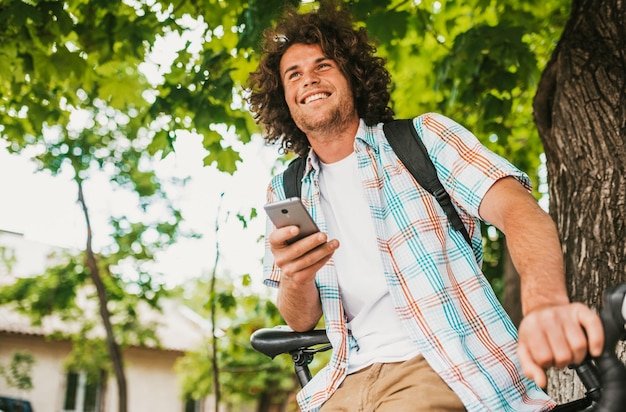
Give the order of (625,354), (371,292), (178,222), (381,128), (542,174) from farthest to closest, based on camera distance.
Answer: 1. (178,222)
2. (542,174)
3. (625,354)
4. (381,128)
5. (371,292)

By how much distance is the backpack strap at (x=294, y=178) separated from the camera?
8.45 ft

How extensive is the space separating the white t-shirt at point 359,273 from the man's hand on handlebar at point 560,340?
0.87m

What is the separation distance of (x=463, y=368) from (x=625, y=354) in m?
1.38

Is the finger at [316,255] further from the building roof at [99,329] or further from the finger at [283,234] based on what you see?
the building roof at [99,329]

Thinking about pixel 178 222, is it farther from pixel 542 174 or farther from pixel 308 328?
pixel 308 328

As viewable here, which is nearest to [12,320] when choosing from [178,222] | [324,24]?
[178,222]

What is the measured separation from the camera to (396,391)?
2.01 meters

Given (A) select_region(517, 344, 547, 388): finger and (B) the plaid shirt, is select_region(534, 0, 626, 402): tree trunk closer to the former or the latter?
(B) the plaid shirt

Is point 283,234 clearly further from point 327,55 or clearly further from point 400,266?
point 327,55

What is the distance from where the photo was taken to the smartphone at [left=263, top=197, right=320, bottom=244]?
1.71m

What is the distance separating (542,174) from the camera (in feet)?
26.1

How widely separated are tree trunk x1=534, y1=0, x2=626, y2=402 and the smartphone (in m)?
1.98

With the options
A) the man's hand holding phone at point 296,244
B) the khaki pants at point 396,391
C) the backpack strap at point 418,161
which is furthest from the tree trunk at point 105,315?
the man's hand holding phone at point 296,244

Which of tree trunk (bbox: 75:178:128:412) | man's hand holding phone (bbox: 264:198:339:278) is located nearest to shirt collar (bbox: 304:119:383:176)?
man's hand holding phone (bbox: 264:198:339:278)
